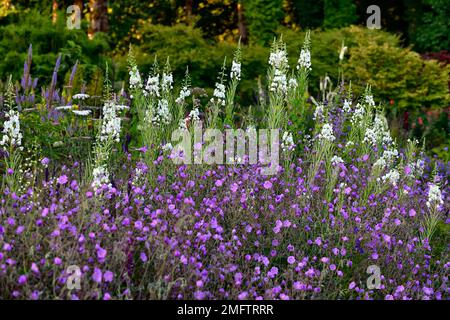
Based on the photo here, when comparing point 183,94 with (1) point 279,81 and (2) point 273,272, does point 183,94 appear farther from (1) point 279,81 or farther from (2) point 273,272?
(2) point 273,272

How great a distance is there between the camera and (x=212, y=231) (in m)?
3.89

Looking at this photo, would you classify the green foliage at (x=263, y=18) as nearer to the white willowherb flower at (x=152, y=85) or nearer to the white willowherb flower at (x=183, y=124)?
the white willowherb flower at (x=152, y=85)

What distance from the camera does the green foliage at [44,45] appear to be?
938cm

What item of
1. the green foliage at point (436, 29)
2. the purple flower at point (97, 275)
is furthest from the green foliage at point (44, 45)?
the green foliage at point (436, 29)

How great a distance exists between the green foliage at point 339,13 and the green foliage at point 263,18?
245cm

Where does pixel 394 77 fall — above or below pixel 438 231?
above

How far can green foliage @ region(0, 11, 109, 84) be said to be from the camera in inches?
369

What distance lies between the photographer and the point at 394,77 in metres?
10.9

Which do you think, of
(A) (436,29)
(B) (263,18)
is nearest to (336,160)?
(B) (263,18)

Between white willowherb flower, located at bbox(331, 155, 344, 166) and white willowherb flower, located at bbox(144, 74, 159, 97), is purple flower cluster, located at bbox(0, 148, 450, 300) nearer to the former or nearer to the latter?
white willowherb flower, located at bbox(331, 155, 344, 166)

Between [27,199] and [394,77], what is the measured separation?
851 cm
